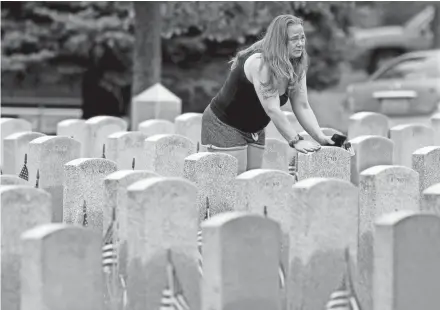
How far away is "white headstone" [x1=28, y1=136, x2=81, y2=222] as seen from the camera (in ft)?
27.3

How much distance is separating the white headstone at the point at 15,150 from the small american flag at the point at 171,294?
348 cm

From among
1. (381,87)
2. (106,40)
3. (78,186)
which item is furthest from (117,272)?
(381,87)

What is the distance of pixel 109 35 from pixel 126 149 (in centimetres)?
860

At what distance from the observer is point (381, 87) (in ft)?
64.2

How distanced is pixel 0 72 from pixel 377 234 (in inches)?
511

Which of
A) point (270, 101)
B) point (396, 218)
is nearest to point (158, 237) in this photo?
point (396, 218)

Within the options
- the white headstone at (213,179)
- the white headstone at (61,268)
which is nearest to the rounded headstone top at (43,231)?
the white headstone at (61,268)

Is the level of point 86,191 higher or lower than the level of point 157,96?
lower

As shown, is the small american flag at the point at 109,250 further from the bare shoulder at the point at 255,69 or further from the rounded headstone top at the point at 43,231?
the bare shoulder at the point at 255,69

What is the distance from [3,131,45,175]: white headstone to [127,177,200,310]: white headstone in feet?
11.1

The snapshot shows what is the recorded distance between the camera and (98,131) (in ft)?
34.1

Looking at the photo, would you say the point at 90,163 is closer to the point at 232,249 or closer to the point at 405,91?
the point at 232,249

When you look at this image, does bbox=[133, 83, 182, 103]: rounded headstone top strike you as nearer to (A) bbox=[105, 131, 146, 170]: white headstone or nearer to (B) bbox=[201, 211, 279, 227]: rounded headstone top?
(A) bbox=[105, 131, 146, 170]: white headstone

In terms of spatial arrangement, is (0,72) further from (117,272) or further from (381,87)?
(117,272)
